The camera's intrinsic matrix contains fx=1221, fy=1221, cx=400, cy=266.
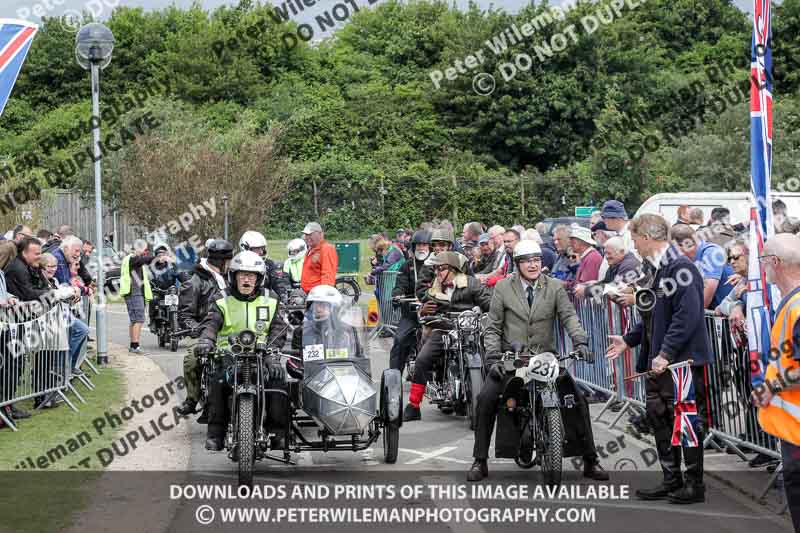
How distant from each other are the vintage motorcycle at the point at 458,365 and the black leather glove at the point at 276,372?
252cm

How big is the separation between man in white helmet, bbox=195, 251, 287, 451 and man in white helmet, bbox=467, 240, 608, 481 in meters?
1.67

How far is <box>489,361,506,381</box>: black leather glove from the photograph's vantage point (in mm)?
9555

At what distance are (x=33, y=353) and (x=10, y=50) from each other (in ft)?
19.9

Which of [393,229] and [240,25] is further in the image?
[240,25]

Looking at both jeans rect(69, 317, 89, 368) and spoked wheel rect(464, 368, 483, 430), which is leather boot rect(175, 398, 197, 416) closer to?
spoked wheel rect(464, 368, 483, 430)

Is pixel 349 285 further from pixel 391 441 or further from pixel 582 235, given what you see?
pixel 391 441

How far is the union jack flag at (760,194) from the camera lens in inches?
308

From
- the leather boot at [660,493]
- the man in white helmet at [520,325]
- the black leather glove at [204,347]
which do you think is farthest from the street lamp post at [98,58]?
the leather boot at [660,493]

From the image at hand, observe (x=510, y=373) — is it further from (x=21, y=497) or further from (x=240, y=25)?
(x=240, y=25)

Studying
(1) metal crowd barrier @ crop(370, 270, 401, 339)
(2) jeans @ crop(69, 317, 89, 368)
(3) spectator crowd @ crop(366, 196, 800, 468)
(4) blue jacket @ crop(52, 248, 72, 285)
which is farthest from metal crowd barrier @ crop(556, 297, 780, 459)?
(1) metal crowd barrier @ crop(370, 270, 401, 339)

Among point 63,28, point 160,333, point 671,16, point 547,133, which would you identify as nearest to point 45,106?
point 63,28

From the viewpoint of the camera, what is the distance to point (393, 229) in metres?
44.6

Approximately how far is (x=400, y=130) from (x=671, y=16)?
19.4 meters

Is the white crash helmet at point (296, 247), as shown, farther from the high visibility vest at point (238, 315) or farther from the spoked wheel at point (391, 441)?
the spoked wheel at point (391, 441)
